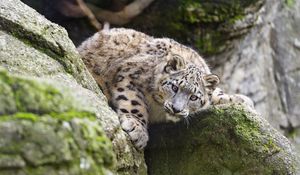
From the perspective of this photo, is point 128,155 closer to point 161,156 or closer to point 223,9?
point 161,156

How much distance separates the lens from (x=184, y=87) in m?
5.95

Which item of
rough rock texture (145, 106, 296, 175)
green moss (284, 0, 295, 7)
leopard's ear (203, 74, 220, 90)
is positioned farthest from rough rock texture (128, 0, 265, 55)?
rough rock texture (145, 106, 296, 175)

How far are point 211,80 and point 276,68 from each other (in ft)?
15.3

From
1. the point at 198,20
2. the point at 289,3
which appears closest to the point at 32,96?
the point at 198,20

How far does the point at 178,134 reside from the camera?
6004 mm

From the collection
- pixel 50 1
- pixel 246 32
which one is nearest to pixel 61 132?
pixel 50 1

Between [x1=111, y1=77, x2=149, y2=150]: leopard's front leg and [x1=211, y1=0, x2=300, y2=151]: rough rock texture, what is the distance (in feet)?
13.0

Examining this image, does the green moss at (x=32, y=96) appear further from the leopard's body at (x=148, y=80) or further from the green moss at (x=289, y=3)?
the green moss at (x=289, y=3)

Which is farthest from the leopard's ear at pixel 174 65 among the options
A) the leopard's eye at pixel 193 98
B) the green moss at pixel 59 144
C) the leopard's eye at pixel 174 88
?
the green moss at pixel 59 144

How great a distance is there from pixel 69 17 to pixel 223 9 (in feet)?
6.21

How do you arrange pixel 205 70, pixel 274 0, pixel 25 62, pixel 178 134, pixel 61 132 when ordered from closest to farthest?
1. pixel 61 132
2. pixel 25 62
3. pixel 178 134
4. pixel 205 70
5. pixel 274 0

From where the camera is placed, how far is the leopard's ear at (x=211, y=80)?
20.2ft

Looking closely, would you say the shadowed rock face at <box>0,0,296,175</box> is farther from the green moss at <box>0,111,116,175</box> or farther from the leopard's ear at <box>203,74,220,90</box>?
the leopard's ear at <box>203,74,220,90</box>

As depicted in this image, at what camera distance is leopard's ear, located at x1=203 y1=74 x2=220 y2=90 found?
6.16 m
